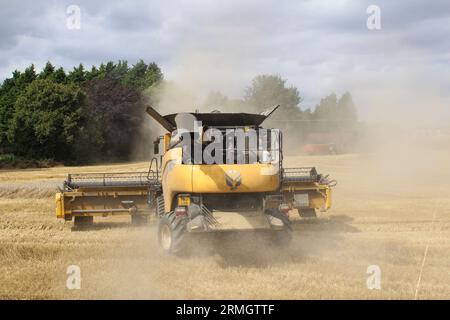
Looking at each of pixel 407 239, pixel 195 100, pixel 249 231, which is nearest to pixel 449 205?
pixel 407 239

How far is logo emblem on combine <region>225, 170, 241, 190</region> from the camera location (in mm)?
8844

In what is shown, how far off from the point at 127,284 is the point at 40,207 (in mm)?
9591

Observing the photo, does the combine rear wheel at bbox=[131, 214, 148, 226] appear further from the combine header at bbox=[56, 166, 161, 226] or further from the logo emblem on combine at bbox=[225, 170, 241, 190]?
the logo emblem on combine at bbox=[225, 170, 241, 190]

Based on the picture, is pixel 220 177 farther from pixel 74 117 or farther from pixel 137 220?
pixel 74 117

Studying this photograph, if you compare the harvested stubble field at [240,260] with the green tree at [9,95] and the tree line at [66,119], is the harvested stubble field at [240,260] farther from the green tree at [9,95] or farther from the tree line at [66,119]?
the green tree at [9,95]

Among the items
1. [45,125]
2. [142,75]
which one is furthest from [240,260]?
[142,75]

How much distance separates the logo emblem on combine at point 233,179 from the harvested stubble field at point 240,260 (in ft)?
3.30

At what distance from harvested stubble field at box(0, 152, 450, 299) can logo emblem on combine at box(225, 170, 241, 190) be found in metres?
1.01

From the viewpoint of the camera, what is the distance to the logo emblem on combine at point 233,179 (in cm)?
884

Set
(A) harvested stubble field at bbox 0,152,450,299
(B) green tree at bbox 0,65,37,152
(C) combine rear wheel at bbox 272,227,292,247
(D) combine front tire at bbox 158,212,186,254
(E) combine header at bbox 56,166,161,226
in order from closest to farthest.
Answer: (A) harvested stubble field at bbox 0,152,450,299
(D) combine front tire at bbox 158,212,186,254
(C) combine rear wheel at bbox 272,227,292,247
(E) combine header at bbox 56,166,161,226
(B) green tree at bbox 0,65,37,152

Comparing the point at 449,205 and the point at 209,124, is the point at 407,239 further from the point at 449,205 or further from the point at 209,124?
the point at 449,205

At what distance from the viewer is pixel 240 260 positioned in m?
9.20

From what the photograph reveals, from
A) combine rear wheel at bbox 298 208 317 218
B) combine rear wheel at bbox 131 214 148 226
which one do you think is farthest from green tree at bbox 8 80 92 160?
combine rear wheel at bbox 298 208 317 218

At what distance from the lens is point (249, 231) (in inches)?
353
